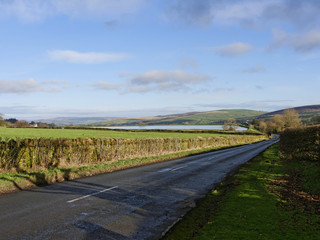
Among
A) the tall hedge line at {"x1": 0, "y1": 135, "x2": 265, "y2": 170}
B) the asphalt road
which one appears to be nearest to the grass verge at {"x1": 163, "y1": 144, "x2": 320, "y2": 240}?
the asphalt road

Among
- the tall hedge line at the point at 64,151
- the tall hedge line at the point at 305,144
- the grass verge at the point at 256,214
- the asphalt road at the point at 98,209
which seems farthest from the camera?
the tall hedge line at the point at 305,144

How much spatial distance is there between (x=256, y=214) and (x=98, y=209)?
16.7ft

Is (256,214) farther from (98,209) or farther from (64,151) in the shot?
(64,151)

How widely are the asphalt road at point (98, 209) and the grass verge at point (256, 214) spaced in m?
0.64

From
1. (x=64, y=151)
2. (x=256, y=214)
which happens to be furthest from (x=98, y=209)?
(x=64, y=151)

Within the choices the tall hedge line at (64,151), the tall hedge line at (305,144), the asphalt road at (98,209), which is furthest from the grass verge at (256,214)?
the tall hedge line at (64,151)

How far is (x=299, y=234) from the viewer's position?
6.33 meters

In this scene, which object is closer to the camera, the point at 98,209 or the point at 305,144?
the point at 98,209

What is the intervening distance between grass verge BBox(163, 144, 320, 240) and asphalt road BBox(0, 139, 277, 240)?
64 cm

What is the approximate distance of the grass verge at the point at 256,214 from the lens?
6.51 metres

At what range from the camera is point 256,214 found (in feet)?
26.2

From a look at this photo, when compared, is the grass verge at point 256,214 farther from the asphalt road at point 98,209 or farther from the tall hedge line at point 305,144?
the tall hedge line at point 305,144

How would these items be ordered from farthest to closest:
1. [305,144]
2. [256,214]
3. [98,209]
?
[305,144], [98,209], [256,214]

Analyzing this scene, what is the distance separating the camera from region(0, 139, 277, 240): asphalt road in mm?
6637
